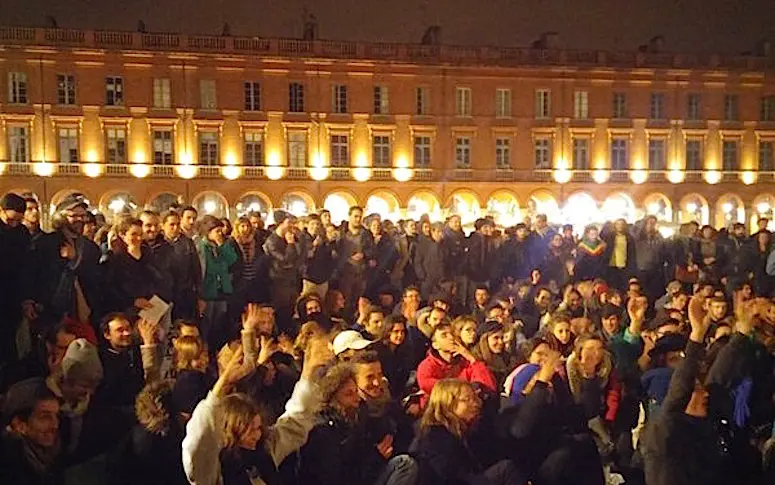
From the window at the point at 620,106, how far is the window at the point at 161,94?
2158 centimetres

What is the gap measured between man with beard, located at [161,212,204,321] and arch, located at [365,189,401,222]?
28.1 meters

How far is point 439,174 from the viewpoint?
37.1 m

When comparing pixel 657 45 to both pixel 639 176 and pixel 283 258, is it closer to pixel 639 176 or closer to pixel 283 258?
pixel 639 176

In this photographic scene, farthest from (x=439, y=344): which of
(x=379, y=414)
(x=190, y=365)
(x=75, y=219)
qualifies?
(x=75, y=219)

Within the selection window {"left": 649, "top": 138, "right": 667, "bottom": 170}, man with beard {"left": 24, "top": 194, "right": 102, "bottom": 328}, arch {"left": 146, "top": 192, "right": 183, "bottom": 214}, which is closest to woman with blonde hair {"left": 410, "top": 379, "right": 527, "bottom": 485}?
man with beard {"left": 24, "top": 194, "right": 102, "bottom": 328}

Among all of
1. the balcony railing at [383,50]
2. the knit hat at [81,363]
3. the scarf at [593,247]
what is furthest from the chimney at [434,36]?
the knit hat at [81,363]

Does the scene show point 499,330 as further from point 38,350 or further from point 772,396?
point 38,350

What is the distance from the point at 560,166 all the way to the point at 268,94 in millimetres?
14522

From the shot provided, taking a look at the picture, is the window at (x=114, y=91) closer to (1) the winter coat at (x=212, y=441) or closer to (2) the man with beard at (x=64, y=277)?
(2) the man with beard at (x=64, y=277)

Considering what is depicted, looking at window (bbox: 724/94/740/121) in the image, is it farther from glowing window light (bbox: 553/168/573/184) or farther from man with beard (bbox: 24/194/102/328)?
man with beard (bbox: 24/194/102/328)

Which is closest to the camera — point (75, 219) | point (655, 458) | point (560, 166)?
point (655, 458)

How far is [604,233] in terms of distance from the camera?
12.4 metres

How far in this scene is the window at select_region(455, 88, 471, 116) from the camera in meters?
37.3

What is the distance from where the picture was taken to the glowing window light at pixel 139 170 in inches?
1342
